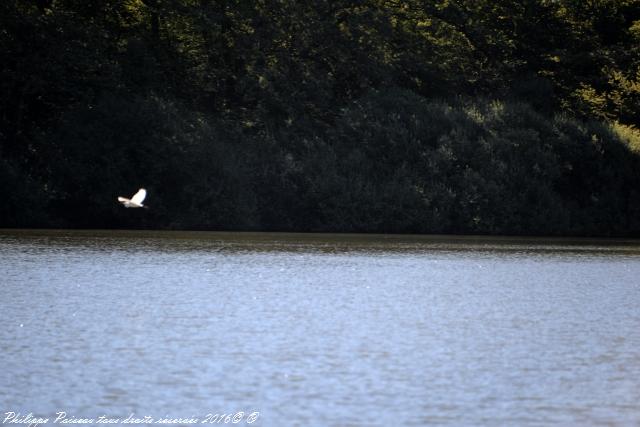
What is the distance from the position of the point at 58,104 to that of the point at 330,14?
1857 centimetres

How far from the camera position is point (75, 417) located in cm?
1541

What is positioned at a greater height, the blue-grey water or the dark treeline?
the dark treeline

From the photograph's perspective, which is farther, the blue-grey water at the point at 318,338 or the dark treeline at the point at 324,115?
the dark treeline at the point at 324,115

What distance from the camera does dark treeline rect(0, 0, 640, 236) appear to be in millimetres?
62469

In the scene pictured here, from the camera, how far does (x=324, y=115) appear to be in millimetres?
72938

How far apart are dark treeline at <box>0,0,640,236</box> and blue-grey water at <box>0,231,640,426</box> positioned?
1640 cm

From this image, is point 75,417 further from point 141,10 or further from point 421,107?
point 141,10

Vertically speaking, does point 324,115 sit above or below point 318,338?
above

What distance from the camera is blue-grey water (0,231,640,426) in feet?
54.7

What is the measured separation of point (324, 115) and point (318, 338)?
4990 centimetres

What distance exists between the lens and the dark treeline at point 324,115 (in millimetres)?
62469

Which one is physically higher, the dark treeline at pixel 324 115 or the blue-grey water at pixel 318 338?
the dark treeline at pixel 324 115

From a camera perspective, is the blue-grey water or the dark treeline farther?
the dark treeline

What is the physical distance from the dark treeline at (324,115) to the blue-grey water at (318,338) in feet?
53.8
